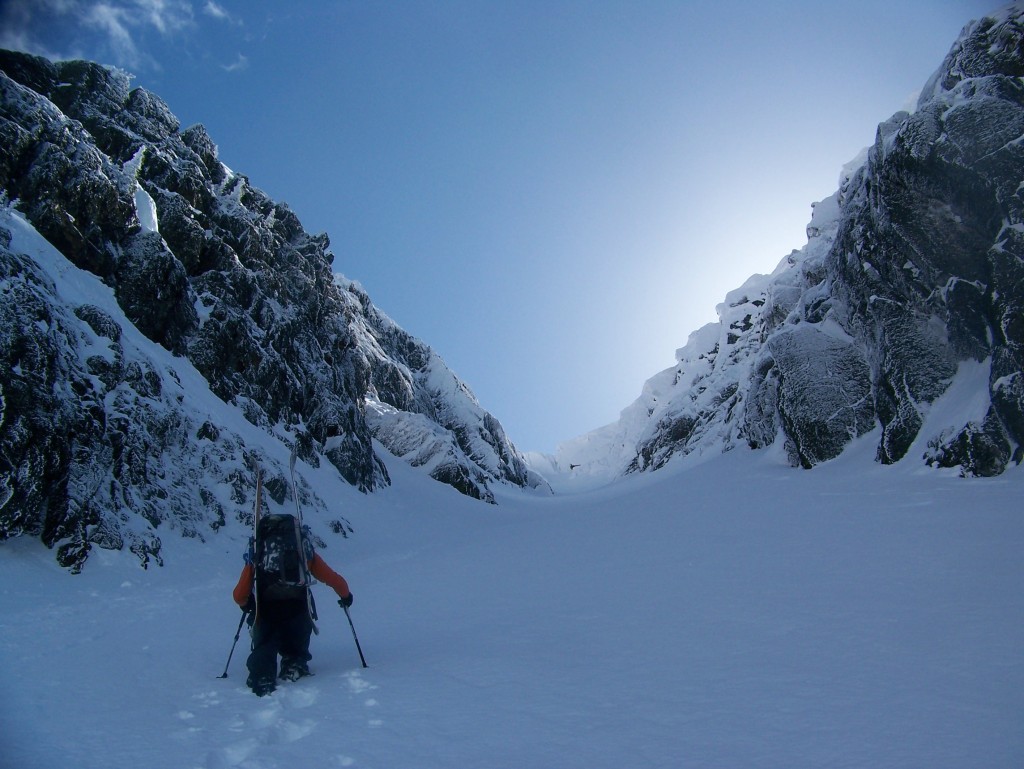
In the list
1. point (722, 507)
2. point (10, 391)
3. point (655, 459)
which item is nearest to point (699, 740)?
point (722, 507)

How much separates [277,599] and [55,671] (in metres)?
2.78

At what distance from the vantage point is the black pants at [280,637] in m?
6.23

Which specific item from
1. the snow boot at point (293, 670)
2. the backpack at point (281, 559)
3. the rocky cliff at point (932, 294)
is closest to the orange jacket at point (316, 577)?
the backpack at point (281, 559)

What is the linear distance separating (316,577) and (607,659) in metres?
3.76

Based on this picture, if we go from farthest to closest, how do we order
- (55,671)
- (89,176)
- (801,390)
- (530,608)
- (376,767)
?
1. (89,176)
2. (801,390)
3. (530,608)
4. (55,671)
5. (376,767)

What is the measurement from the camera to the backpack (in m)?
6.89

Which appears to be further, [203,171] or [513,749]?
[203,171]

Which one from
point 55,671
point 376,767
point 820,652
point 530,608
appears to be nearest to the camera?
point 376,767

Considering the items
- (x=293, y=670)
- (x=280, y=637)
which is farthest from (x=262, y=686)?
(x=280, y=637)

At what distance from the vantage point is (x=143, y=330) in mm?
27250

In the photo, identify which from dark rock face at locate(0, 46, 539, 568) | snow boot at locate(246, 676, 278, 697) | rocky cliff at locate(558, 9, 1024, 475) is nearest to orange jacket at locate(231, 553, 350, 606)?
snow boot at locate(246, 676, 278, 697)

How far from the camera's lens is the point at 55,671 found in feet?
22.5

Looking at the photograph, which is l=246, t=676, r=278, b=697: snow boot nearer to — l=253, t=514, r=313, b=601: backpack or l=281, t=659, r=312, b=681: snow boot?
l=281, t=659, r=312, b=681: snow boot

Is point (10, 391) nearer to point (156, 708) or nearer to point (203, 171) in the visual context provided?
point (156, 708)
